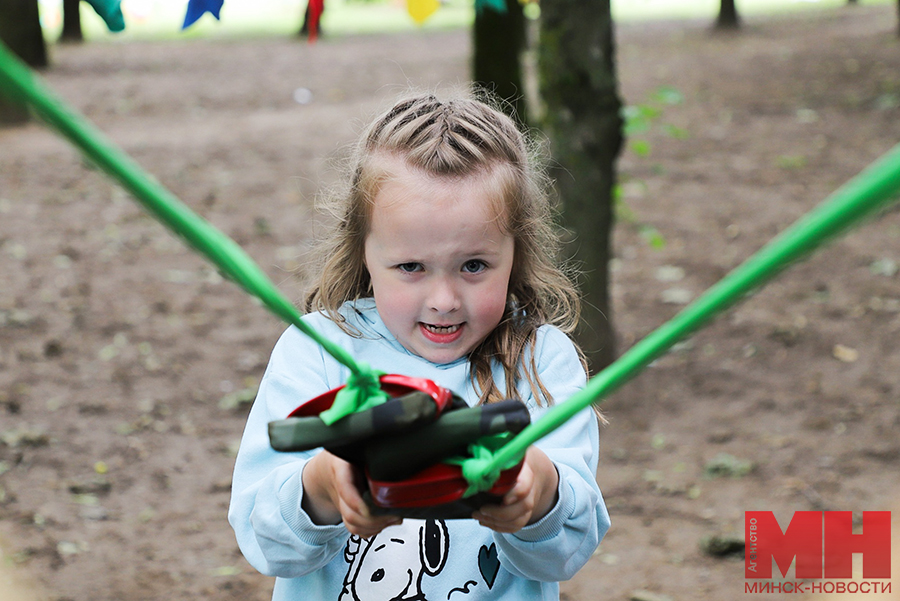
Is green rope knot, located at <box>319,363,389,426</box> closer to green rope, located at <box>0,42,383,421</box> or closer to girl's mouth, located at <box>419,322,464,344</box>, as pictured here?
green rope, located at <box>0,42,383,421</box>

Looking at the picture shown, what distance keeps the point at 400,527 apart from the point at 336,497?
1.19 ft

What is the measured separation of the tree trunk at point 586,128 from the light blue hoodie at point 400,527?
2.23 m

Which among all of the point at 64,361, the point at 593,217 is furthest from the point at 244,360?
the point at 593,217

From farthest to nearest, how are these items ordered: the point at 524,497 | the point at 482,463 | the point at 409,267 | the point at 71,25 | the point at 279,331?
the point at 71,25 → the point at 279,331 → the point at 409,267 → the point at 524,497 → the point at 482,463

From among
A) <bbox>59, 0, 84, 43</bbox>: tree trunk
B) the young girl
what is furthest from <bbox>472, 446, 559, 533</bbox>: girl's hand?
<bbox>59, 0, 84, 43</bbox>: tree trunk

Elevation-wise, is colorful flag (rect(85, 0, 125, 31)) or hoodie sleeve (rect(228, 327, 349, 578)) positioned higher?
colorful flag (rect(85, 0, 125, 31))

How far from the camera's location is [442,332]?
1.50m

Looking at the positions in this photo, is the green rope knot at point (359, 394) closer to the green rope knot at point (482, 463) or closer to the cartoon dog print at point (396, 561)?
the green rope knot at point (482, 463)

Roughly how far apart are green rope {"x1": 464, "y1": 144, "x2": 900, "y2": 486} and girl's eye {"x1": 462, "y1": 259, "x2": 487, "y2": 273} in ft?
1.77

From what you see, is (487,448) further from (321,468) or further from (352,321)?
(352,321)

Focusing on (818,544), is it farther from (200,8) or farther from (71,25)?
(71,25)

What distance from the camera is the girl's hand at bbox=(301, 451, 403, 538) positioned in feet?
3.52

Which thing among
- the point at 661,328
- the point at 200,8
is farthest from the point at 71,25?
the point at 661,328

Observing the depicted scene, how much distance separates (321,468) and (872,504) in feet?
8.93
